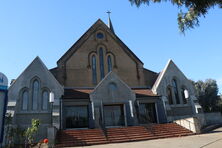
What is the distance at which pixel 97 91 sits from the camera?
68.0ft

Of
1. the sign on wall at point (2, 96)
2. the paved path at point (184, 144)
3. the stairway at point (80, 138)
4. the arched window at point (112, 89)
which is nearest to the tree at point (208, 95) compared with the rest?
the arched window at point (112, 89)

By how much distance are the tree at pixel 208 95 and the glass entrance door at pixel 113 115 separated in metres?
24.4

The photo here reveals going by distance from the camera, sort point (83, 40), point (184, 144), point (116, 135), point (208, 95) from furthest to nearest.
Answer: point (208, 95) → point (83, 40) → point (116, 135) → point (184, 144)

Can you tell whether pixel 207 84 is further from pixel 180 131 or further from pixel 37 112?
pixel 37 112

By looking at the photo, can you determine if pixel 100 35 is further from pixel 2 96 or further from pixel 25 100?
pixel 2 96

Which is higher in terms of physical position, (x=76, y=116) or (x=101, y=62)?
(x=101, y=62)

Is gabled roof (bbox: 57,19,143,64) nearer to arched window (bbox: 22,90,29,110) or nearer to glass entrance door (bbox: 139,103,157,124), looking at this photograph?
arched window (bbox: 22,90,29,110)

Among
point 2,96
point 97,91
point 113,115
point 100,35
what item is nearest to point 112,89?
point 97,91

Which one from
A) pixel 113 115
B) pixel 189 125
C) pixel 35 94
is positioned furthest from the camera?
pixel 113 115

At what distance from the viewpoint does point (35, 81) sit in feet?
66.9

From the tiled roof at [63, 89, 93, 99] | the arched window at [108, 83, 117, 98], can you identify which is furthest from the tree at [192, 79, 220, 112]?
the tiled roof at [63, 89, 93, 99]

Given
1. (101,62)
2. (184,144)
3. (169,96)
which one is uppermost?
(101,62)

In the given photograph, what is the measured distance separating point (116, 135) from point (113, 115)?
5530mm

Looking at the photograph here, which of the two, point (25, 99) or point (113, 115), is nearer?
point (25, 99)
